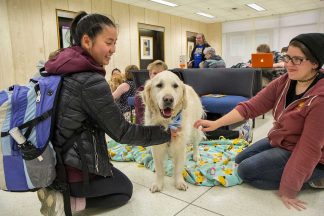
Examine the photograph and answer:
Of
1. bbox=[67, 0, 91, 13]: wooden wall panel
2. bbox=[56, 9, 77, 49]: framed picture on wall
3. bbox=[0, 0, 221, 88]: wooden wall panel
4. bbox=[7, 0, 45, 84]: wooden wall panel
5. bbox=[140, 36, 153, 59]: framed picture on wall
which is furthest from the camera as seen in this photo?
bbox=[140, 36, 153, 59]: framed picture on wall

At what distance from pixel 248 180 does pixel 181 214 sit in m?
0.62

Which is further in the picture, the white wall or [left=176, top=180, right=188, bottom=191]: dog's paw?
the white wall

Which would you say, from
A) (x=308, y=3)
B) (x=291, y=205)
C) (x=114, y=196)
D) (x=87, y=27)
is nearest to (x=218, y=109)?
(x=291, y=205)

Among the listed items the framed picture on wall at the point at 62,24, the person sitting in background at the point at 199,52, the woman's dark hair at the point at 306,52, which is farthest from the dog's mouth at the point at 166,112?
the framed picture on wall at the point at 62,24

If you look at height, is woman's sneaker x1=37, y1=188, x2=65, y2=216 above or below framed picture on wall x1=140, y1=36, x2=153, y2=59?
below

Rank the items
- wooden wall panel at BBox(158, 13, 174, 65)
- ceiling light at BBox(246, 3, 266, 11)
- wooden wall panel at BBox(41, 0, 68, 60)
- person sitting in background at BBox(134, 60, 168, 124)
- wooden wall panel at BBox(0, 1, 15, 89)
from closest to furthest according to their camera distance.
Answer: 1. person sitting in background at BBox(134, 60, 168, 124)
2. wooden wall panel at BBox(0, 1, 15, 89)
3. wooden wall panel at BBox(41, 0, 68, 60)
4. ceiling light at BBox(246, 3, 266, 11)
5. wooden wall panel at BBox(158, 13, 174, 65)

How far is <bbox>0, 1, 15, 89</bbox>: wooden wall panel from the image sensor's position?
563 cm

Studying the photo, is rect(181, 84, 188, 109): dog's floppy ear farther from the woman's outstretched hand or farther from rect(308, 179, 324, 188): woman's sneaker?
rect(308, 179, 324, 188): woman's sneaker

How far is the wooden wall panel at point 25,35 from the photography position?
586 centimetres

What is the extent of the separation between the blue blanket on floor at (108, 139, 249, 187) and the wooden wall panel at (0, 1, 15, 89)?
13.3 ft

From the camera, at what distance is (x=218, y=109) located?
3381 millimetres

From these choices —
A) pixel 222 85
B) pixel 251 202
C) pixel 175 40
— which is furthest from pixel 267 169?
pixel 175 40

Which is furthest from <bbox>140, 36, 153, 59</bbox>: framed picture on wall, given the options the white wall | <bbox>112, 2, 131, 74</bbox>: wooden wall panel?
the white wall

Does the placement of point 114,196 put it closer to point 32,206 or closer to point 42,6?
point 32,206
